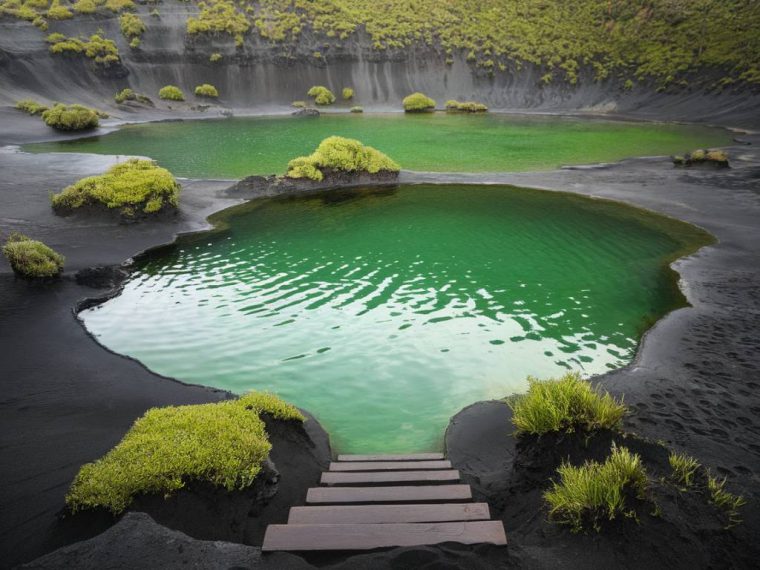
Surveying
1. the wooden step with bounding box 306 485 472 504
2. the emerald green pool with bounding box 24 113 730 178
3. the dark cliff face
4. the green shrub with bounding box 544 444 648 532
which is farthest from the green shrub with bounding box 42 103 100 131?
the green shrub with bounding box 544 444 648 532

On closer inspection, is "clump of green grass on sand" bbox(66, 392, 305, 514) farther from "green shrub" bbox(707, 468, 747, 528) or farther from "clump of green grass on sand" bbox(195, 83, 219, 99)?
"clump of green grass on sand" bbox(195, 83, 219, 99)

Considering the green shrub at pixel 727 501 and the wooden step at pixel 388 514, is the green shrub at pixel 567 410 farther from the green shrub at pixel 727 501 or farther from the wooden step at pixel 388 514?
the wooden step at pixel 388 514

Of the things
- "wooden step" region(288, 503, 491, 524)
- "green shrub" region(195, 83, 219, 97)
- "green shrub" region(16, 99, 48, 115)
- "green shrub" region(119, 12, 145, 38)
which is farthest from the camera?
"green shrub" region(119, 12, 145, 38)

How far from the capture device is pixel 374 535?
14.6 ft

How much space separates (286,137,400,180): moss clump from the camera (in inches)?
1058

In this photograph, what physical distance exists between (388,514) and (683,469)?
380cm

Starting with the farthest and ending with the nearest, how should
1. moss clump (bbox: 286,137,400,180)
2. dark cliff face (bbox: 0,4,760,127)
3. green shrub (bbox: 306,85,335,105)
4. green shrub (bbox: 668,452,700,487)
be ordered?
green shrub (bbox: 306,85,335,105), dark cliff face (bbox: 0,4,760,127), moss clump (bbox: 286,137,400,180), green shrub (bbox: 668,452,700,487)

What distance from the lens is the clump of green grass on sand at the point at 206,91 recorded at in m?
78.1

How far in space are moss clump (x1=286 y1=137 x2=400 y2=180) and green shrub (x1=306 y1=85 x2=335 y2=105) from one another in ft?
194

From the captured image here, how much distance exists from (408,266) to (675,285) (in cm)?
844

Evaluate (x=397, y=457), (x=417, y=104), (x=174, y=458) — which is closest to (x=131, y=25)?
(x=417, y=104)

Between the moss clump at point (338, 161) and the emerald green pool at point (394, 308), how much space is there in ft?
21.4

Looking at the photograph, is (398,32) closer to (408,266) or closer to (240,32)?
(240,32)

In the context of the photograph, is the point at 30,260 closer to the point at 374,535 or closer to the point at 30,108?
the point at 374,535
